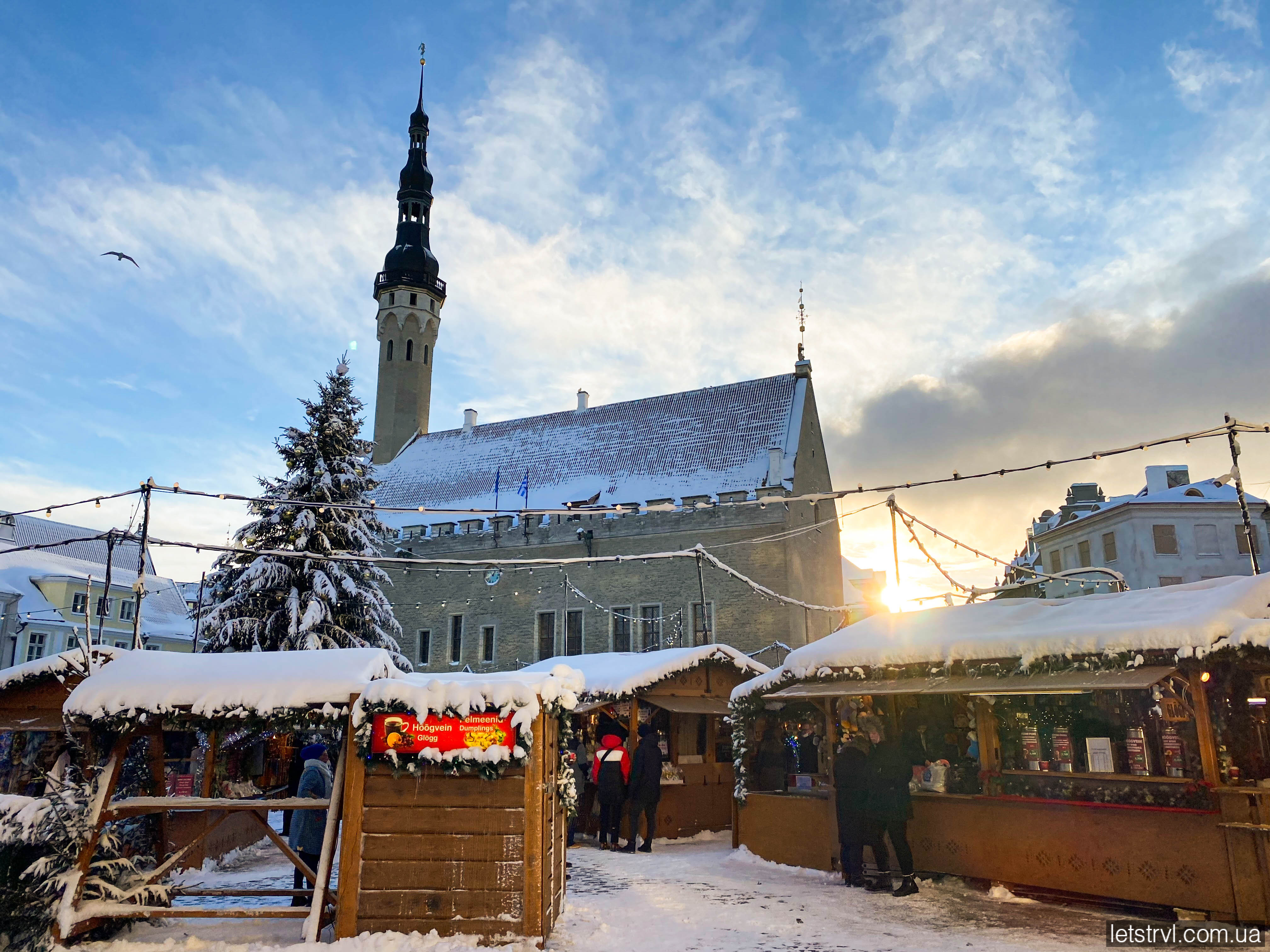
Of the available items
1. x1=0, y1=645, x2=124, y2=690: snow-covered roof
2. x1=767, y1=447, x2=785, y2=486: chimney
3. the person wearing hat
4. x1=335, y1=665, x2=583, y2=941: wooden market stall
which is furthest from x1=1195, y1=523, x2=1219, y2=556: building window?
x1=0, y1=645, x2=124, y2=690: snow-covered roof

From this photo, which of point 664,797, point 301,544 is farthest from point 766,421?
point 664,797

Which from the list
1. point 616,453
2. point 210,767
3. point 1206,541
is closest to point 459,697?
point 210,767

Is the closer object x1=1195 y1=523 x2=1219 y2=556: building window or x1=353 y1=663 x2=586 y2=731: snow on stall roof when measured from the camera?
x1=353 y1=663 x2=586 y2=731: snow on stall roof

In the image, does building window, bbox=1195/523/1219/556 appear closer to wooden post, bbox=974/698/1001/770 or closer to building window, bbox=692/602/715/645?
building window, bbox=692/602/715/645

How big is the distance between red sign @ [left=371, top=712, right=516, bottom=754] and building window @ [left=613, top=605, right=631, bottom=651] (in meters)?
20.4

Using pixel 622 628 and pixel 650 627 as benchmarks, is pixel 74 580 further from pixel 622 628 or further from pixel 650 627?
pixel 650 627

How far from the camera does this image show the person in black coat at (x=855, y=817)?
9.23 metres

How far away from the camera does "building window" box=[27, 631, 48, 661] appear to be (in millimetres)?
33062

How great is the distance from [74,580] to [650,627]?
955 inches

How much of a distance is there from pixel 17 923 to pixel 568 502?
2293cm

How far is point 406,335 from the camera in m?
38.0

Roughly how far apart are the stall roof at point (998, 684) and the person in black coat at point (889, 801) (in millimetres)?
721

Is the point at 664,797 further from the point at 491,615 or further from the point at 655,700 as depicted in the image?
the point at 491,615

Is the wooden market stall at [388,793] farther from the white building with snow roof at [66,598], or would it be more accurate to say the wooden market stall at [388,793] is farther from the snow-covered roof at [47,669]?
the white building with snow roof at [66,598]
